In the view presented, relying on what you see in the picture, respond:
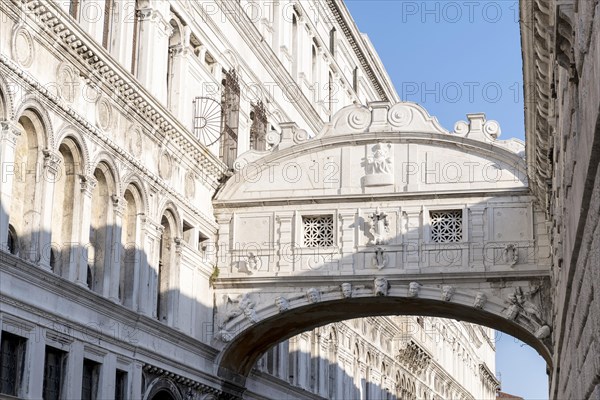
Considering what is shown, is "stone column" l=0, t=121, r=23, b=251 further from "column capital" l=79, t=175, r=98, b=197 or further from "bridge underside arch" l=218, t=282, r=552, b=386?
"bridge underside arch" l=218, t=282, r=552, b=386

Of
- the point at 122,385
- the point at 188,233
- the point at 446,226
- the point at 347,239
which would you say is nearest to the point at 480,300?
the point at 446,226

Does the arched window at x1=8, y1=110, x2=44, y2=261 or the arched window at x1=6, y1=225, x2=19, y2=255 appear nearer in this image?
the arched window at x1=6, y1=225, x2=19, y2=255

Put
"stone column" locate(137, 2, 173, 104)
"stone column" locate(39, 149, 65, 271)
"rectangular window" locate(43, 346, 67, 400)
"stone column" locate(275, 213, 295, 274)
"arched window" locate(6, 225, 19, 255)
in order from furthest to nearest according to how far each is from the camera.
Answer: "stone column" locate(275, 213, 295, 274) → "stone column" locate(137, 2, 173, 104) → "rectangular window" locate(43, 346, 67, 400) → "stone column" locate(39, 149, 65, 271) → "arched window" locate(6, 225, 19, 255)

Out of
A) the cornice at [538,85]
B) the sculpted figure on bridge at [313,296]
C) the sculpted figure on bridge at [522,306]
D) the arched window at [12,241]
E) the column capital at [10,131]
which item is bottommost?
the arched window at [12,241]

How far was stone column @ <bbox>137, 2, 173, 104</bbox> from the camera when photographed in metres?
21.0

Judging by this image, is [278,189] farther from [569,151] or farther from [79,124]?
[569,151]

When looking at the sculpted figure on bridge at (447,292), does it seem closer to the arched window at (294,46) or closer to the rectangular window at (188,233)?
the rectangular window at (188,233)

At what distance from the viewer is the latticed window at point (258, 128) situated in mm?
27750

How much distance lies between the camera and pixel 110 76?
730 inches

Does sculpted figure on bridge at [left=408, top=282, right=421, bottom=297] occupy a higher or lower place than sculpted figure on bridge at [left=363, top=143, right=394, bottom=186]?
lower

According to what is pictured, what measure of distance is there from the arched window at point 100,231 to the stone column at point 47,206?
75.6 inches

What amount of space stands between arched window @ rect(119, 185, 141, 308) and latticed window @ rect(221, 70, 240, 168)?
513cm

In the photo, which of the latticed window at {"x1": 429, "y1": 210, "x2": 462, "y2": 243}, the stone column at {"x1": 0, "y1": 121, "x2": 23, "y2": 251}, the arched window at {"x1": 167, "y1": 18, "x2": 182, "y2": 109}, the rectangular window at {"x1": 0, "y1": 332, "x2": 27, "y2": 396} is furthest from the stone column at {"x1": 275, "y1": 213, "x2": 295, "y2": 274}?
the stone column at {"x1": 0, "y1": 121, "x2": 23, "y2": 251}

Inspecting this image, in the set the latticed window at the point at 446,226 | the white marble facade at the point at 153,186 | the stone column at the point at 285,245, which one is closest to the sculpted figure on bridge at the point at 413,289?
the white marble facade at the point at 153,186
